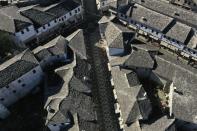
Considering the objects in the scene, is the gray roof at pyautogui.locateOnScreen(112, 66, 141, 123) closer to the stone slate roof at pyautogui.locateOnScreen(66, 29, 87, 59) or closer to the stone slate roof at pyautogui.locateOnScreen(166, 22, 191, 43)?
the stone slate roof at pyautogui.locateOnScreen(66, 29, 87, 59)

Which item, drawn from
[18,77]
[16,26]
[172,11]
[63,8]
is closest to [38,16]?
[16,26]

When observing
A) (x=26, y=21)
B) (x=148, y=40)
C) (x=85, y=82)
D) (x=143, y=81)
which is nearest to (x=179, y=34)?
(x=148, y=40)

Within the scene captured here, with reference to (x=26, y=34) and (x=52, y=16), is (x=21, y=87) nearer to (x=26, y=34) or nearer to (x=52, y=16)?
(x=26, y=34)

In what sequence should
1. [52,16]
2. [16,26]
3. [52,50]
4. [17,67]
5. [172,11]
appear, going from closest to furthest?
[17,67]
[52,50]
[16,26]
[52,16]
[172,11]

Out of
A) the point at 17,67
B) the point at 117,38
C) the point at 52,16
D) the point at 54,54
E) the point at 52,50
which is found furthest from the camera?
the point at 52,16

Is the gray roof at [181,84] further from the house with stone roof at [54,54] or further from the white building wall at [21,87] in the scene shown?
the white building wall at [21,87]
